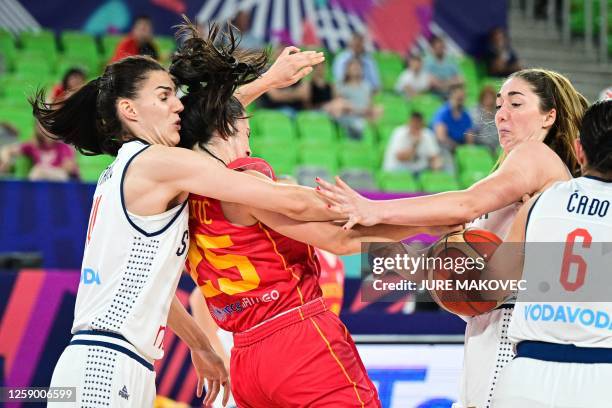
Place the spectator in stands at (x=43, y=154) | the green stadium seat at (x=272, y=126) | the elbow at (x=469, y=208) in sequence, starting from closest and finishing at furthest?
the elbow at (x=469, y=208) → the spectator in stands at (x=43, y=154) → the green stadium seat at (x=272, y=126)

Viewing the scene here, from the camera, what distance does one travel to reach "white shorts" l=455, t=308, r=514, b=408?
4035mm

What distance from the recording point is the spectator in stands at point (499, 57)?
13.2m

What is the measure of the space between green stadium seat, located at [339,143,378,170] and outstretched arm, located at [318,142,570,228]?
22.4ft

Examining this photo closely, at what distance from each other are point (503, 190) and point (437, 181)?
6.72 m

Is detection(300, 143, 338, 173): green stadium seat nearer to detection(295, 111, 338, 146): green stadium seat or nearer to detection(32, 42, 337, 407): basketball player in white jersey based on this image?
detection(295, 111, 338, 146): green stadium seat

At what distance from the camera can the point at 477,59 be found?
13969 millimetres

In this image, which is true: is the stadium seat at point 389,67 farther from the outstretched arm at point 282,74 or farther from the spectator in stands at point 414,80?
the outstretched arm at point 282,74

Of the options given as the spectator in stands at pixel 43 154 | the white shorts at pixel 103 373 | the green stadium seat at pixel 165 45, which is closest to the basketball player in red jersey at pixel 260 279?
the white shorts at pixel 103 373

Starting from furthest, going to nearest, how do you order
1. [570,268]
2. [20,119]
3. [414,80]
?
1. [414,80]
2. [20,119]
3. [570,268]

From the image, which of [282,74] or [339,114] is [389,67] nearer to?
[339,114]

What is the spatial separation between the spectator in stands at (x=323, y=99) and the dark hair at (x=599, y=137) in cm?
818

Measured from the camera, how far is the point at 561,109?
4.14 m

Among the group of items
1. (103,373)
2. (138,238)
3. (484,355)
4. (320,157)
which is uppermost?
(138,238)

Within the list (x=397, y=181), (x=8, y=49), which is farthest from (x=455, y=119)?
(x=8, y=49)
